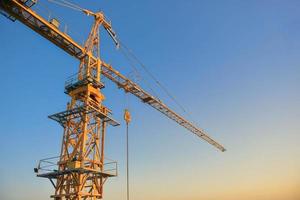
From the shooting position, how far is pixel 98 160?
30188 mm

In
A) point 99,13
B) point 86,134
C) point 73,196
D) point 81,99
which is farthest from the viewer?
point 99,13

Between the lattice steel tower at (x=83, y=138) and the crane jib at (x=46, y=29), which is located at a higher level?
the crane jib at (x=46, y=29)

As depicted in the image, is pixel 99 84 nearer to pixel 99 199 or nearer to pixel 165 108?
pixel 99 199

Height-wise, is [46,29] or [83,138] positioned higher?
[46,29]

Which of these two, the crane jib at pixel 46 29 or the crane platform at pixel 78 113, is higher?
the crane jib at pixel 46 29

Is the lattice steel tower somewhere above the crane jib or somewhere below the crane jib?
below

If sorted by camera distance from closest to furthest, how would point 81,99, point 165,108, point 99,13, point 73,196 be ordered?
point 73,196 → point 81,99 → point 99,13 → point 165,108

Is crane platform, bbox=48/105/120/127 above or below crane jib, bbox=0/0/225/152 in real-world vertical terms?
below

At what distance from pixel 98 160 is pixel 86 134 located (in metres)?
3.27

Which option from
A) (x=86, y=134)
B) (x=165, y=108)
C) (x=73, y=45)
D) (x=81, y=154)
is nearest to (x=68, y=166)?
(x=81, y=154)

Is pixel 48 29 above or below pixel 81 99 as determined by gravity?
above

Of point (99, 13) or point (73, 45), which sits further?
point (99, 13)

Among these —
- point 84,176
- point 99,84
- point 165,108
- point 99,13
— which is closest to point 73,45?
point 99,84

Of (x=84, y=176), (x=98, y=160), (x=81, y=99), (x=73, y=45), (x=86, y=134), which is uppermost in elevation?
(x=73, y=45)
